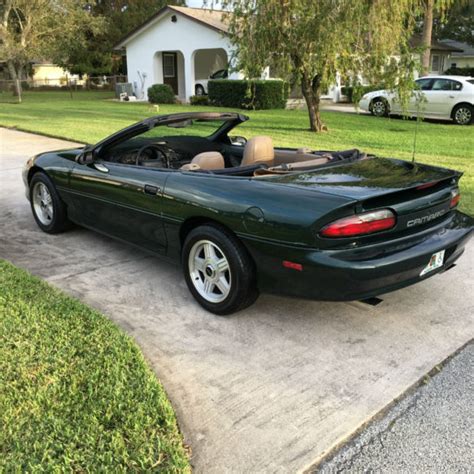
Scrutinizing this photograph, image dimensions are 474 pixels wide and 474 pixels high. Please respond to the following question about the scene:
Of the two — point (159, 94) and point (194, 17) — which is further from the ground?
point (194, 17)

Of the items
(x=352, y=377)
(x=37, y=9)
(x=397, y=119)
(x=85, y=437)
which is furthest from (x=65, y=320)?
(x=37, y=9)

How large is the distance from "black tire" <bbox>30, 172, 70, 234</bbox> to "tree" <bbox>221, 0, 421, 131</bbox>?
306 inches

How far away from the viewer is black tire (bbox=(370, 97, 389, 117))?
17.6 m

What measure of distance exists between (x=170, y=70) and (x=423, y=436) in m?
30.8

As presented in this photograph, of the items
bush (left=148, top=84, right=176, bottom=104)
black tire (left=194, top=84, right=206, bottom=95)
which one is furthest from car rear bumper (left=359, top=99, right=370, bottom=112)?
black tire (left=194, top=84, right=206, bottom=95)

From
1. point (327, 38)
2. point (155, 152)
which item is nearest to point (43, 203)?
point (155, 152)

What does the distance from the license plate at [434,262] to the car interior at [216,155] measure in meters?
1.10

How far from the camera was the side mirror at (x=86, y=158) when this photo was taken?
475 centimetres

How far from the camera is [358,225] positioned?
3.12 meters

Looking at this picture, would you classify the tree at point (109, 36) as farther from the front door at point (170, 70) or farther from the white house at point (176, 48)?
the white house at point (176, 48)

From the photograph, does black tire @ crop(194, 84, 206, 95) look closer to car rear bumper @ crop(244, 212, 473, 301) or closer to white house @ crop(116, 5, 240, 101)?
white house @ crop(116, 5, 240, 101)

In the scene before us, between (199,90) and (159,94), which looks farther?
(199,90)

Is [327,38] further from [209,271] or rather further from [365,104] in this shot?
[209,271]

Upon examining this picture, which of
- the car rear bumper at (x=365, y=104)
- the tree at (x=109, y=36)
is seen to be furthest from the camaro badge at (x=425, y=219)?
the tree at (x=109, y=36)
